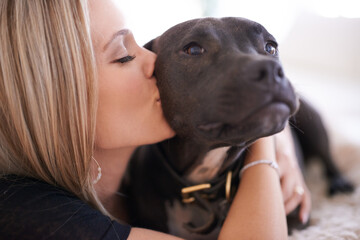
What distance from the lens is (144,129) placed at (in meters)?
1.32


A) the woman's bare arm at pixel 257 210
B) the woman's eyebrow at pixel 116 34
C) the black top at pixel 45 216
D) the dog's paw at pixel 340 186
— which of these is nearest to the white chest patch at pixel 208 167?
the woman's bare arm at pixel 257 210

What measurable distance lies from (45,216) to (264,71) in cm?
75

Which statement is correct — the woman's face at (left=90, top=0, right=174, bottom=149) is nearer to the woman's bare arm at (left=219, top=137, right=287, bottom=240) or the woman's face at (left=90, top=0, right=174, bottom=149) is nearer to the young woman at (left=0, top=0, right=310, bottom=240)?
the young woman at (left=0, top=0, right=310, bottom=240)

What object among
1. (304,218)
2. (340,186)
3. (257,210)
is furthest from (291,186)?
(340,186)

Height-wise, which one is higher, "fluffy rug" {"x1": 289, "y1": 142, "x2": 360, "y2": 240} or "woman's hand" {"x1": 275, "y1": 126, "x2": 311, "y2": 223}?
"woman's hand" {"x1": 275, "y1": 126, "x2": 311, "y2": 223}

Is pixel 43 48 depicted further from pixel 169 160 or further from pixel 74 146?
pixel 169 160

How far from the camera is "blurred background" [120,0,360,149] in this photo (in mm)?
3066

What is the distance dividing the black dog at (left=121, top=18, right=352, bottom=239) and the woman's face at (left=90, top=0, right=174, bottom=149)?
6 cm

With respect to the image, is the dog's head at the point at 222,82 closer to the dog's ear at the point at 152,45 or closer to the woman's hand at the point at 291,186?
the dog's ear at the point at 152,45

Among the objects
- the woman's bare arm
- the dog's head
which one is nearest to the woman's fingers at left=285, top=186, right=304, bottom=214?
the woman's bare arm

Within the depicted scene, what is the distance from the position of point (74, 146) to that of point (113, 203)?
1.66 ft

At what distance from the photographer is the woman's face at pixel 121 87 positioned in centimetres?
125

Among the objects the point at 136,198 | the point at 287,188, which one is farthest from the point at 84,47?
the point at 287,188

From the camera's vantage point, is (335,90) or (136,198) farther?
(335,90)
